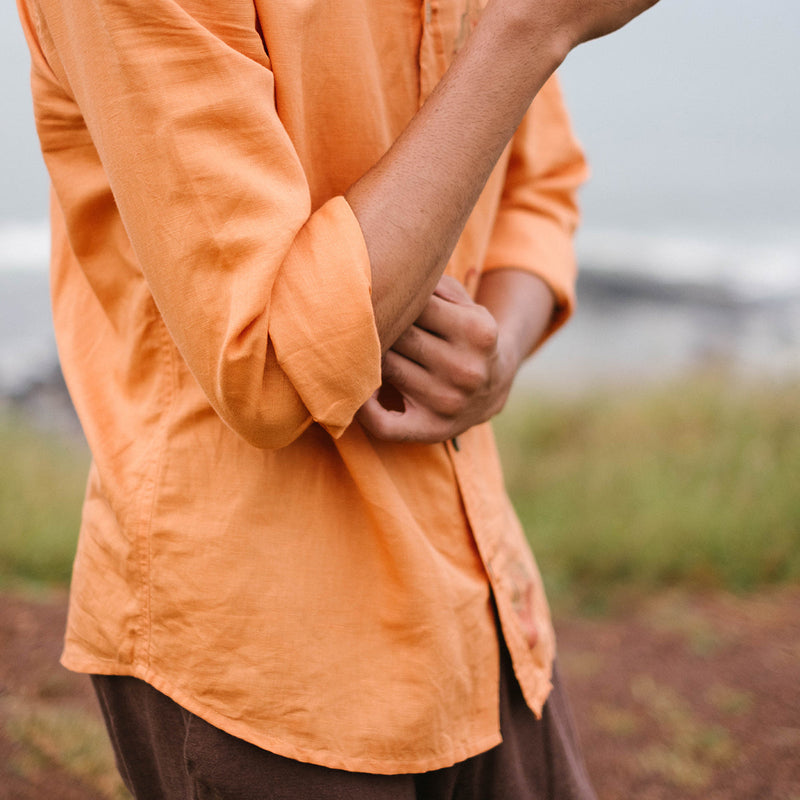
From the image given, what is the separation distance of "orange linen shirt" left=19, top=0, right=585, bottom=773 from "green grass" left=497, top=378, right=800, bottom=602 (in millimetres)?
2574

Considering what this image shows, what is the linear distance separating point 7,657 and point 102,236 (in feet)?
6.77

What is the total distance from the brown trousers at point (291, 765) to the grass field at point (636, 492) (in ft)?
7.70

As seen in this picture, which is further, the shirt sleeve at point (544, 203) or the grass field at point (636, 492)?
the grass field at point (636, 492)

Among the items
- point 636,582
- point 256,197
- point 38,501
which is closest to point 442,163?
point 256,197

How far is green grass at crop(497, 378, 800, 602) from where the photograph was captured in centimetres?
351

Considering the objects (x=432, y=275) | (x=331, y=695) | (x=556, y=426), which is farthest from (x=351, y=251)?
(x=556, y=426)

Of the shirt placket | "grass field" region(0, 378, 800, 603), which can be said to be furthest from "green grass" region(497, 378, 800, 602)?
the shirt placket

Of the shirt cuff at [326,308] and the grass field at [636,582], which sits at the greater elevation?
the shirt cuff at [326,308]

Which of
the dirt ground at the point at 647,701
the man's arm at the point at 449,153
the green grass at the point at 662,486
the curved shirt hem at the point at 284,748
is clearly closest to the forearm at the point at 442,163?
the man's arm at the point at 449,153

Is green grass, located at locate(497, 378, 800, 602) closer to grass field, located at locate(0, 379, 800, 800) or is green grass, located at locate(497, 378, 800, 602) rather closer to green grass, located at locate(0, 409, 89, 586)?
grass field, located at locate(0, 379, 800, 800)

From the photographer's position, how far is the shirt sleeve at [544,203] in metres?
1.28

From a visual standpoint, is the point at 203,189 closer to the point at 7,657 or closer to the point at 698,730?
the point at 7,657

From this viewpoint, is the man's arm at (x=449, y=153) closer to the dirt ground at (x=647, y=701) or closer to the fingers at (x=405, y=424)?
the fingers at (x=405, y=424)

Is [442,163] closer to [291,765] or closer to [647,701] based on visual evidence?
[291,765]
